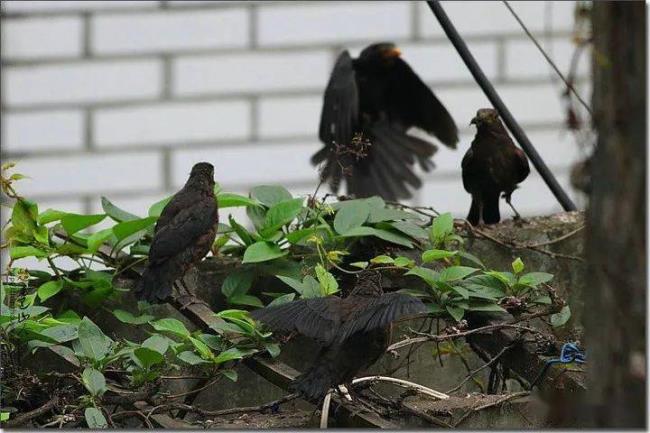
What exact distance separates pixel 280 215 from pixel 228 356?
0.61 metres

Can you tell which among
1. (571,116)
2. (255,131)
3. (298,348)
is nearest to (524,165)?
(298,348)

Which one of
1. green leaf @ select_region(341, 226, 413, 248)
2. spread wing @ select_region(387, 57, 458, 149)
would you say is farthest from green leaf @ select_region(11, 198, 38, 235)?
spread wing @ select_region(387, 57, 458, 149)

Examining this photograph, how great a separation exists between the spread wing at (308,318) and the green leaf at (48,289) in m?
0.73

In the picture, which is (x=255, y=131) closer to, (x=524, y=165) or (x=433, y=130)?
(x=433, y=130)

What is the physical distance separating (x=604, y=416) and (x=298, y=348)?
1.95 m

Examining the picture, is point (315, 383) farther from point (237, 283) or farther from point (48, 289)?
point (48, 289)

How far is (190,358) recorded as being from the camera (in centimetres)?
312

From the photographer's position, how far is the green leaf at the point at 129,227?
3561 millimetres

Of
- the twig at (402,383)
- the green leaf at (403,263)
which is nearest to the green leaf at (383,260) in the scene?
the green leaf at (403,263)

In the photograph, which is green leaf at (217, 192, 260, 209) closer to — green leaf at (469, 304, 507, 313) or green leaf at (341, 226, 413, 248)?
green leaf at (341, 226, 413, 248)

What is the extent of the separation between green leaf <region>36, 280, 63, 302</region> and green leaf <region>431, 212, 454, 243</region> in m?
0.98

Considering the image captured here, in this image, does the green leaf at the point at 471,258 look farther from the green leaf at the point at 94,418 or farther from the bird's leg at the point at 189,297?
the green leaf at the point at 94,418

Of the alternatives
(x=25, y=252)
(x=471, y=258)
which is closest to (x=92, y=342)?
(x=25, y=252)

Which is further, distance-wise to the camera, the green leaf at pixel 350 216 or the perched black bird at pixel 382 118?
the perched black bird at pixel 382 118
